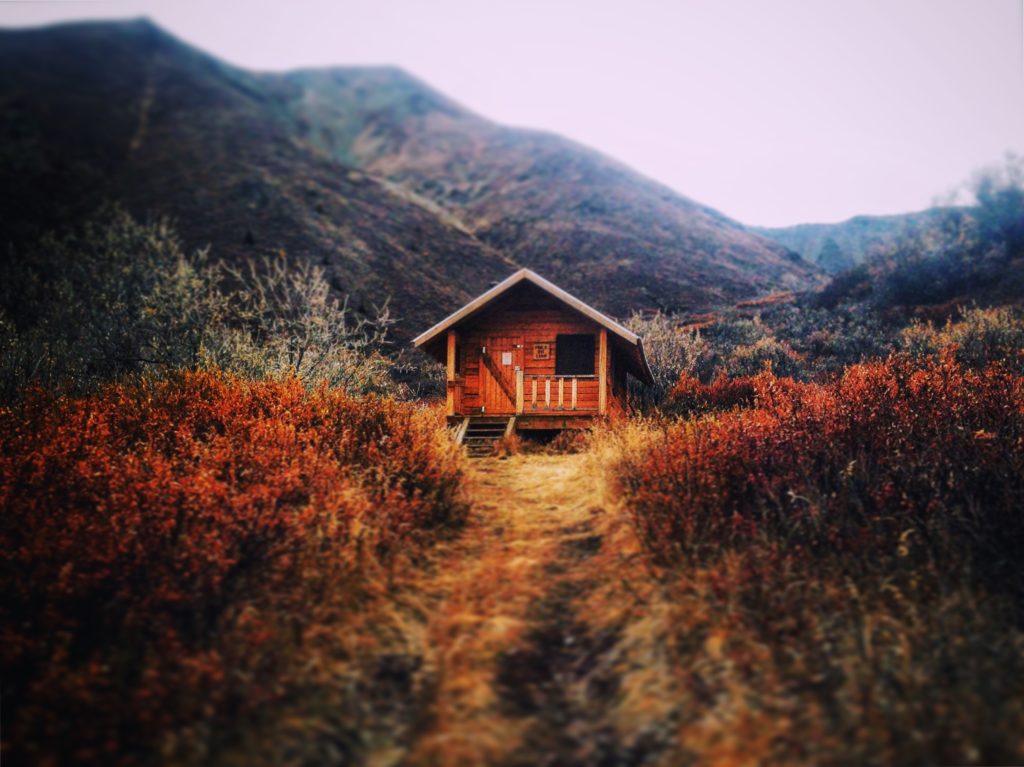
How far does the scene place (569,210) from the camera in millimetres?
56562

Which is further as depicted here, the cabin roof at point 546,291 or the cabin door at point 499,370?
the cabin door at point 499,370

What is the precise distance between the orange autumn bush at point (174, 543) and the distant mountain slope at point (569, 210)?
3352 cm

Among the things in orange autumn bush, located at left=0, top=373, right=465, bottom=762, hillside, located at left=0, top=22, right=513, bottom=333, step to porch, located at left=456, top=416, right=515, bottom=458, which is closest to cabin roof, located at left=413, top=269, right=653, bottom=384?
step to porch, located at left=456, top=416, right=515, bottom=458

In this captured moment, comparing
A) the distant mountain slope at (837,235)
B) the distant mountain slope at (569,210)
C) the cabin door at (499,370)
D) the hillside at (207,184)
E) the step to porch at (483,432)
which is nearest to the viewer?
the step to porch at (483,432)

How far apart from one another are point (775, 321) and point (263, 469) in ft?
90.3

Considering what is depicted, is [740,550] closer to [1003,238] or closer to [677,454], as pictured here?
[677,454]

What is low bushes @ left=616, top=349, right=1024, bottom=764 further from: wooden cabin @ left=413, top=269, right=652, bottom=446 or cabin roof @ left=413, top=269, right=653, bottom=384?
wooden cabin @ left=413, top=269, right=652, bottom=446

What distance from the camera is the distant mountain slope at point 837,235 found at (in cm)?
6072

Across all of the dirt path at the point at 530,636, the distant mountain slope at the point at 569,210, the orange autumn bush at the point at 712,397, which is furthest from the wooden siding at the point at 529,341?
the distant mountain slope at the point at 569,210

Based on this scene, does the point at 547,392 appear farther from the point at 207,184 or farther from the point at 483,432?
the point at 207,184

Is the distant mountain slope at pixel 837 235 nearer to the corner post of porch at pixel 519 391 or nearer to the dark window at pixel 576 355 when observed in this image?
the dark window at pixel 576 355

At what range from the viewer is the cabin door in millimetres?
16422

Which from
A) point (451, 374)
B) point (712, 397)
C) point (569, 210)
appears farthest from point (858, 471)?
point (569, 210)

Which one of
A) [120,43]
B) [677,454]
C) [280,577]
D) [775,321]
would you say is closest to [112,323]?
[280,577]
